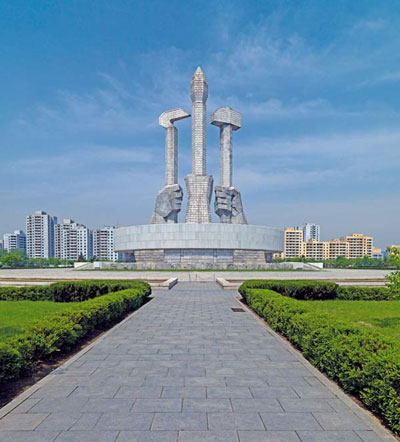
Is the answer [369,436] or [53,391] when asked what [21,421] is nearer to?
[53,391]

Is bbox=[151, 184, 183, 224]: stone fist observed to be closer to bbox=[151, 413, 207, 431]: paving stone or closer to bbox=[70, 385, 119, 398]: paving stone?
bbox=[70, 385, 119, 398]: paving stone

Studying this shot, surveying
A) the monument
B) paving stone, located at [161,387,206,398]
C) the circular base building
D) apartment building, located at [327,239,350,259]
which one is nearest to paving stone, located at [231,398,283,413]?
paving stone, located at [161,387,206,398]

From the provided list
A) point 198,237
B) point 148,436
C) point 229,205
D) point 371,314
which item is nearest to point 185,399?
point 148,436

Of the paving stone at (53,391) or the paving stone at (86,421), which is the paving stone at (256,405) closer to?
the paving stone at (86,421)

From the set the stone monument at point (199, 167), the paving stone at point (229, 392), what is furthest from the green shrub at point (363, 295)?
the stone monument at point (199, 167)

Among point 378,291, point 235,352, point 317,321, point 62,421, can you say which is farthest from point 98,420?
point 378,291
